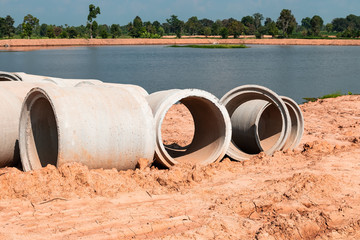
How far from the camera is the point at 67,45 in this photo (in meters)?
108

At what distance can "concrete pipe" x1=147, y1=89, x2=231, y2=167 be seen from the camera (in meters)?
7.87

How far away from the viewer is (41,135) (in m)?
8.09

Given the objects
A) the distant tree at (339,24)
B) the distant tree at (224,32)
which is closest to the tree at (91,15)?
the distant tree at (224,32)

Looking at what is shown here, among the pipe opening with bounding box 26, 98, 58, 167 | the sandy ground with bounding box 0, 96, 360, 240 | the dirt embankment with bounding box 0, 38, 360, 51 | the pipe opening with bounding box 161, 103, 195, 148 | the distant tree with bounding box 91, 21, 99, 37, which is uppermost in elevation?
the distant tree with bounding box 91, 21, 99, 37

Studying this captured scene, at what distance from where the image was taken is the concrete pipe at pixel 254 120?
9391 millimetres

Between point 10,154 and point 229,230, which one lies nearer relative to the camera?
point 229,230

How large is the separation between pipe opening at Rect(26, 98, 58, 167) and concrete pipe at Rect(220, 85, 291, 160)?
11.4 feet

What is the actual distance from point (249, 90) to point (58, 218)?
5497mm

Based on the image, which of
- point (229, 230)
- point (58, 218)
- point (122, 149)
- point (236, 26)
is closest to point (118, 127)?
point (122, 149)

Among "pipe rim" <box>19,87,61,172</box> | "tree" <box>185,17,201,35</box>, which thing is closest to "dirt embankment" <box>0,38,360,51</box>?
"tree" <box>185,17,201,35</box>

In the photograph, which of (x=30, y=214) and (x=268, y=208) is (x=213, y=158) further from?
(x=30, y=214)

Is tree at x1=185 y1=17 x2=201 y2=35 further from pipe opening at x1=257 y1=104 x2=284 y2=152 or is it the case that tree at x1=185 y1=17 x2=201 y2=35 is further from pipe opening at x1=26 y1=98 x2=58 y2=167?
pipe opening at x1=26 y1=98 x2=58 y2=167

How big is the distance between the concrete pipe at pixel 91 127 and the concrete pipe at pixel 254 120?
251 cm

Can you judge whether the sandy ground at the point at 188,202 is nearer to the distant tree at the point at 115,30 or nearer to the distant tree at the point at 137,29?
the distant tree at the point at 115,30
